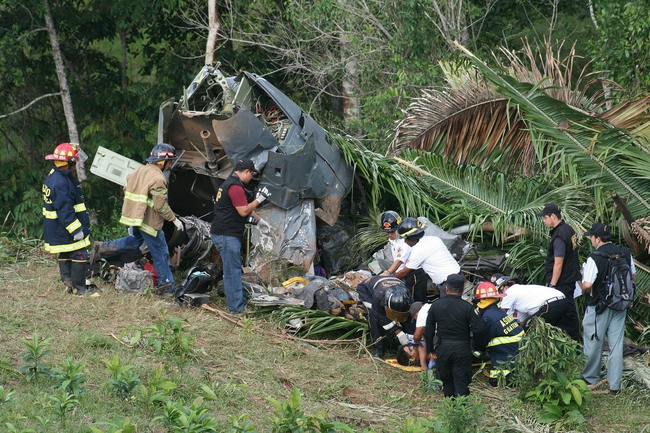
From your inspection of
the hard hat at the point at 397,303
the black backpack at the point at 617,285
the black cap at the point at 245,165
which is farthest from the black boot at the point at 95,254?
the black backpack at the point at 617,285

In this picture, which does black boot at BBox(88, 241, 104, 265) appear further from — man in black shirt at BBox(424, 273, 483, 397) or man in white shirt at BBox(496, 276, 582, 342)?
man in white shirt at BBox(496, 276, 582, 342)

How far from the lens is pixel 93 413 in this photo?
6.63 meters

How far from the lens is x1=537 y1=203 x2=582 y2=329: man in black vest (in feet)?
29.6

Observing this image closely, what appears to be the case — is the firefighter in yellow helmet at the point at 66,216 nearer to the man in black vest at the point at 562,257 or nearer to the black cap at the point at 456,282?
the black cap at the point at 456,282

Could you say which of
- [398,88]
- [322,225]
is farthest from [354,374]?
[398,88]

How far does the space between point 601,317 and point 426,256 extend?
194 centimetres

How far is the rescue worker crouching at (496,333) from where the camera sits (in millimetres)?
8234

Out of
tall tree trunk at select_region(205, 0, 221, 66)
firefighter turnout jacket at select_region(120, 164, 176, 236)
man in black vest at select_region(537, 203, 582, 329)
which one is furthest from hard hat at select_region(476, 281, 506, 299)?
tall tree trunk at select_region(205, 0, 221, 66)

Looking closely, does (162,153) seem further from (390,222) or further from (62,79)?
(62,79)

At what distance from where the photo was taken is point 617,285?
823 centimetres

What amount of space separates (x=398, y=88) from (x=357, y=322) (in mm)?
5877

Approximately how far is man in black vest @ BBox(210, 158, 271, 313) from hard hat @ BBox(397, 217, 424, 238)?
5.30 ft

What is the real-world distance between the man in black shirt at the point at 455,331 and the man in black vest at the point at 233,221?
9.10 ft

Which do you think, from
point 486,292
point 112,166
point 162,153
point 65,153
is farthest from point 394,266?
point 112,166
